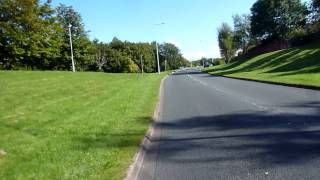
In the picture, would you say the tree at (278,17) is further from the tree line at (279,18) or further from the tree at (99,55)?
the tree at (99,55)

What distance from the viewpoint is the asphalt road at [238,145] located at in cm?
755

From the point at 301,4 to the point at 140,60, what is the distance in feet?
224

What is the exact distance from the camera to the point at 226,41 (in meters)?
114

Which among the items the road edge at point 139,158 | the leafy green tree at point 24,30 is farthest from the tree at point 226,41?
the road edge at point 139,158

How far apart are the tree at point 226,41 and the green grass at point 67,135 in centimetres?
9613

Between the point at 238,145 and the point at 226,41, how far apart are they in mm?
106359

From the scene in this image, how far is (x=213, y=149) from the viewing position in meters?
9.46

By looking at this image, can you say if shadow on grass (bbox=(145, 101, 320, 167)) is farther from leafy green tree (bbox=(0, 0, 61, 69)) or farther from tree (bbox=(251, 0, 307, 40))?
tree (bbox=(251, 0, 307, 40))

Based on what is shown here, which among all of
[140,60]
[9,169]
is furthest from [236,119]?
[140,60]

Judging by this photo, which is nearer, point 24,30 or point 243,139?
point 243,139

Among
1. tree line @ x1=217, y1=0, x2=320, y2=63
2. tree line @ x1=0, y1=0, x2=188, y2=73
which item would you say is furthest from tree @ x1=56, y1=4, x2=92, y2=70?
tree line @ x1=217, y1=0, x2=320, y2=63

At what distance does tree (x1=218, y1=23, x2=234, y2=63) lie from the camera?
114300mm

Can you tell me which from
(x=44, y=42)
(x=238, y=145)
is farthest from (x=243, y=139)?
(x=44, y=42)

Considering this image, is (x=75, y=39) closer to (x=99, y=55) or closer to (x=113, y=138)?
(x=99, y=55)
